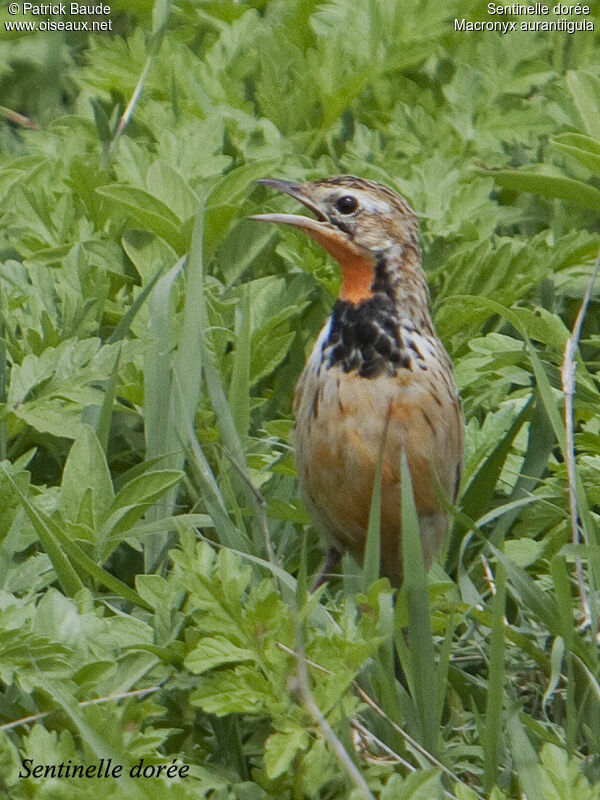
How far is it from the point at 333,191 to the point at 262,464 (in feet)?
2.91

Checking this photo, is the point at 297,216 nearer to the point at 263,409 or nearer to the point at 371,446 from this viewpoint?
the point at 371,446

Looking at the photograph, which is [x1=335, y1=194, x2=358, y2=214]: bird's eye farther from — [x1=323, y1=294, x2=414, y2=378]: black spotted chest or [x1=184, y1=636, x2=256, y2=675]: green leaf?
[x1=184, y1=636, x2=256, y2=675]: green leaf

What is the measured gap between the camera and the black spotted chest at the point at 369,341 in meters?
4.31

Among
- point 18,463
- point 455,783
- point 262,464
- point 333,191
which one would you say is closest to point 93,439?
point 18,463

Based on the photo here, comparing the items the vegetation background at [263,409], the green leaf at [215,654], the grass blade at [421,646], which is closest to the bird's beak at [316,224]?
the vegetation background at [263,409]

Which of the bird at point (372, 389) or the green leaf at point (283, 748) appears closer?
the green leaf at point (283, 748)

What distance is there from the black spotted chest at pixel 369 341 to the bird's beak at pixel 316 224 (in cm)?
17

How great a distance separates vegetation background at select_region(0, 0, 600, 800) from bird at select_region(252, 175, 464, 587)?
19 centimetres

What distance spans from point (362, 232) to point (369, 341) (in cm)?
34

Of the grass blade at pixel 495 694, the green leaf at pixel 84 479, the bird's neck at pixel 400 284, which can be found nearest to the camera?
the grass blade at pixel 495 694

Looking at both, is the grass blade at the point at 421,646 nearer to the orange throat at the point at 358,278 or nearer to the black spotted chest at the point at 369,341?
the black spotted chest at the point at 369,341

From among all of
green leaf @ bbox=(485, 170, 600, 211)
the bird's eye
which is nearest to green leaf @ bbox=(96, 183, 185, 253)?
the bird's eye

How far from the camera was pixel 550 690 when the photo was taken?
12.0 feet

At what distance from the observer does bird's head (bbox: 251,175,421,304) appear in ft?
14.5
